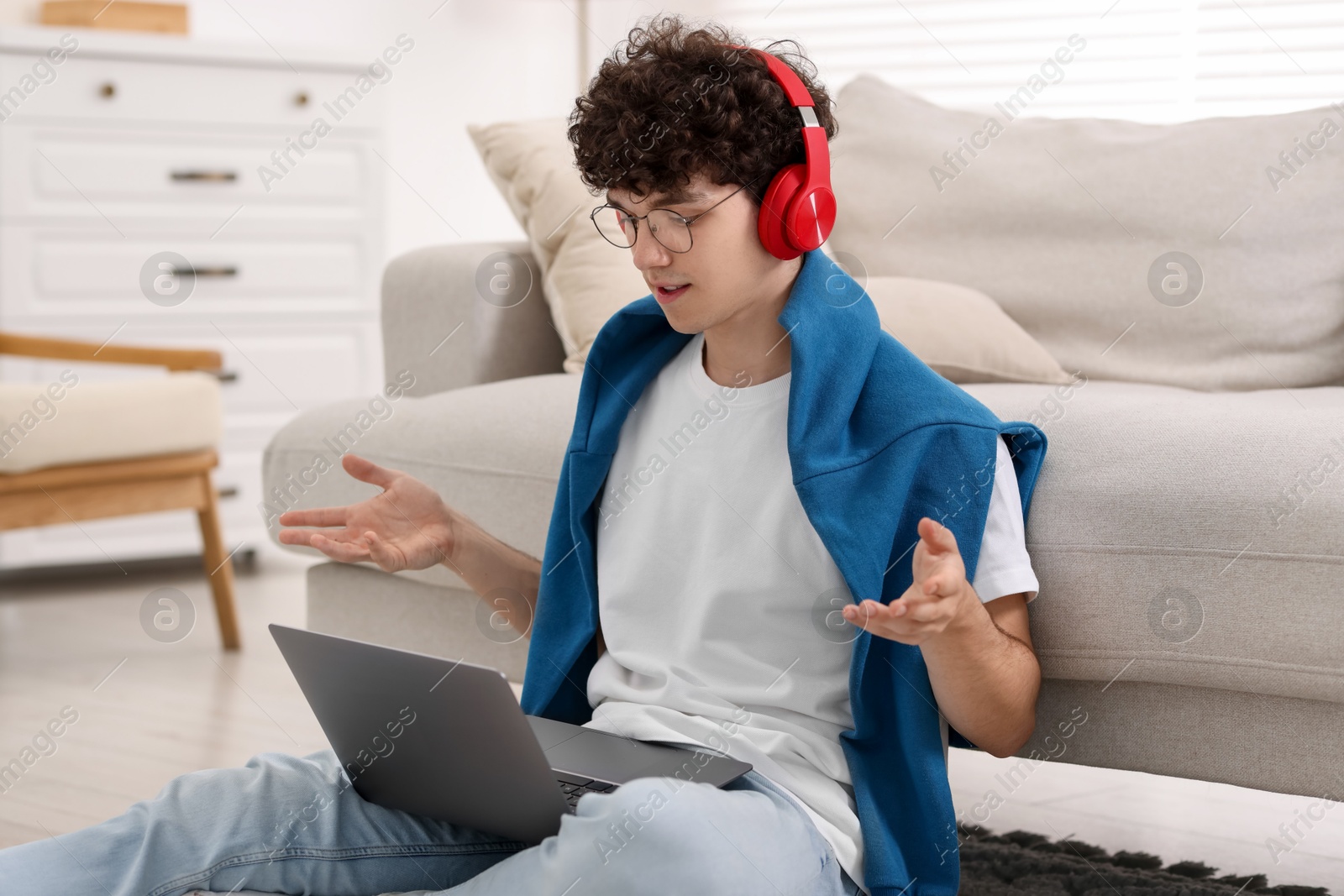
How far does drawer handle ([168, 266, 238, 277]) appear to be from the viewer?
2.71 meters

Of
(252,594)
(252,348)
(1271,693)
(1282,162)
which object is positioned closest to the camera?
(1271,693)

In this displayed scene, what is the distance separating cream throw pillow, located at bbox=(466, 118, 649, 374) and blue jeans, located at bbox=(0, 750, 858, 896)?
0.79 m

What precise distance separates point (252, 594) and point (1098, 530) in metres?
2.03

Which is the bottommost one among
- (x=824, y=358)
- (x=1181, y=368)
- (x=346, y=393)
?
(x=346, y=393)

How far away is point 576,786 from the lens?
895 mm

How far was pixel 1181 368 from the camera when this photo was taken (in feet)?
5.25

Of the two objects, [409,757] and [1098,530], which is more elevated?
[1098,530]

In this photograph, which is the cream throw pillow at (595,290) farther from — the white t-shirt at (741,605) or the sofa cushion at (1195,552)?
the white t-shirt at (741,605)

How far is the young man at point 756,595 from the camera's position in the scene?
0.90 meters

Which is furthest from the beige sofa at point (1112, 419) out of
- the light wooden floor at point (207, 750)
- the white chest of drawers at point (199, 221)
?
the white chest of drawers at point (199, 221)

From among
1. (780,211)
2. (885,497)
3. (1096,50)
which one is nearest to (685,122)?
(780,211)

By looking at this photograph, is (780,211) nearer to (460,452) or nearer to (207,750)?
(460,452)

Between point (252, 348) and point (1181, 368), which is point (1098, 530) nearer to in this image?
point (1181, 368)

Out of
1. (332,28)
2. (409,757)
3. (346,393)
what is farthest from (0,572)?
(409,757)
